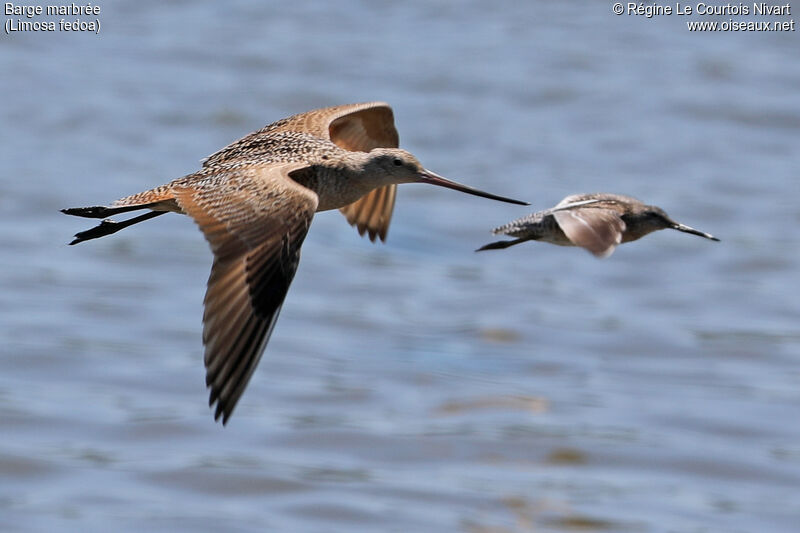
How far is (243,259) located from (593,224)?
54.0 inches

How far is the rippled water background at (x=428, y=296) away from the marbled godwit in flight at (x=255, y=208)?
370 cm

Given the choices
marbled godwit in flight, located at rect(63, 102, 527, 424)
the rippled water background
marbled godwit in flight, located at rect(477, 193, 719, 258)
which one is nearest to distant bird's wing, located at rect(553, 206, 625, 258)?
marbled godwit in flight, located at rect(477, 193, 719, 258)

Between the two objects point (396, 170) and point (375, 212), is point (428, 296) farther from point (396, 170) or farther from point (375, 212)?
point (396, 170)

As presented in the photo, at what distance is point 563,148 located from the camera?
15.9 metres

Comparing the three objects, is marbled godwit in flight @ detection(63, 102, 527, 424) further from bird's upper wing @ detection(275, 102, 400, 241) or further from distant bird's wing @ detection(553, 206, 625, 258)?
distant bird's wing @ detection(553, 206, 625, 258)

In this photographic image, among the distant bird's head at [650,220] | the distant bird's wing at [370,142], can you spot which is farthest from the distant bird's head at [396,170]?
the distant bird's wing at [370,142]

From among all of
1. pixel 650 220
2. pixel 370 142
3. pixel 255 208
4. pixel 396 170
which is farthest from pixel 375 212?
pixel 255 208

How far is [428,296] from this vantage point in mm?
13172

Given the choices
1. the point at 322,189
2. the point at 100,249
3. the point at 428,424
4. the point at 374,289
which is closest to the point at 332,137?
the point at 322,189

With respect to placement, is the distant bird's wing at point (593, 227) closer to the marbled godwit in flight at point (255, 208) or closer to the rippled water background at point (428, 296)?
the marbled godwit in flight at point (255, 208)

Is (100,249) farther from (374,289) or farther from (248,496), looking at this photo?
(248,496)

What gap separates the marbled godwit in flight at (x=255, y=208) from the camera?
5043mm

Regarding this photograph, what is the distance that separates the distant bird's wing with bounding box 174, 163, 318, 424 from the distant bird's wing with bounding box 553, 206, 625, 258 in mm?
961

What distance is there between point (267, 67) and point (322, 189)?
11982 millimetres
